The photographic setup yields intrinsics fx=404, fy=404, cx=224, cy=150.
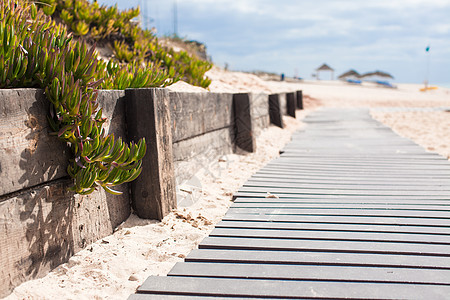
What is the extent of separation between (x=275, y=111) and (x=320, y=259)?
320 inches

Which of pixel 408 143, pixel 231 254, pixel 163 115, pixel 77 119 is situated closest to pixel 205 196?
pixel 163 115

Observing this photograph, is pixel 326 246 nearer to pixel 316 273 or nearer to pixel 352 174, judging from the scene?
pixel 316 273

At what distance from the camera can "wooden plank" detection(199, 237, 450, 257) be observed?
256 cm

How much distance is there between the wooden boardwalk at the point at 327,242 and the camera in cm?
214

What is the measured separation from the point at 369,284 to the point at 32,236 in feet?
6.25

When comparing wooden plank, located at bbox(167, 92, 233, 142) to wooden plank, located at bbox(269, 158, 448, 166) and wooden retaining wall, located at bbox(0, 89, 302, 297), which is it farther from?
wooden plank, located at bbox(269, 158, 448, 166)

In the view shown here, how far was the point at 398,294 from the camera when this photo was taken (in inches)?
80.4

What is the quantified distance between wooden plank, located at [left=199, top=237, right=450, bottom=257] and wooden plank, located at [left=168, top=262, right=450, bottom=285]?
0.24m

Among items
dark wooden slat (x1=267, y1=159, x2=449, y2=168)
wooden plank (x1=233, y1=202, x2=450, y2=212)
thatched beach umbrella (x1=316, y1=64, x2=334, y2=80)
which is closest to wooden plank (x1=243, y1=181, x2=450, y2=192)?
wooden plank (x1=233, y1=202, x2=450, y2=212)

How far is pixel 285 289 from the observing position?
212 cm

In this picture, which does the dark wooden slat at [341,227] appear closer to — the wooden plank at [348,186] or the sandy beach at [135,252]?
the sandy beach at [135,252]

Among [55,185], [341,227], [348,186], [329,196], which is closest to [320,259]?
[341,227]

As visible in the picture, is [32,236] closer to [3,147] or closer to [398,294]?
[3,147]

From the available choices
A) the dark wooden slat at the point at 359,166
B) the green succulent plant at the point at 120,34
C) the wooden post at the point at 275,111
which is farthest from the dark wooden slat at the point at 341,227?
the wooden post at the point at 275,111
